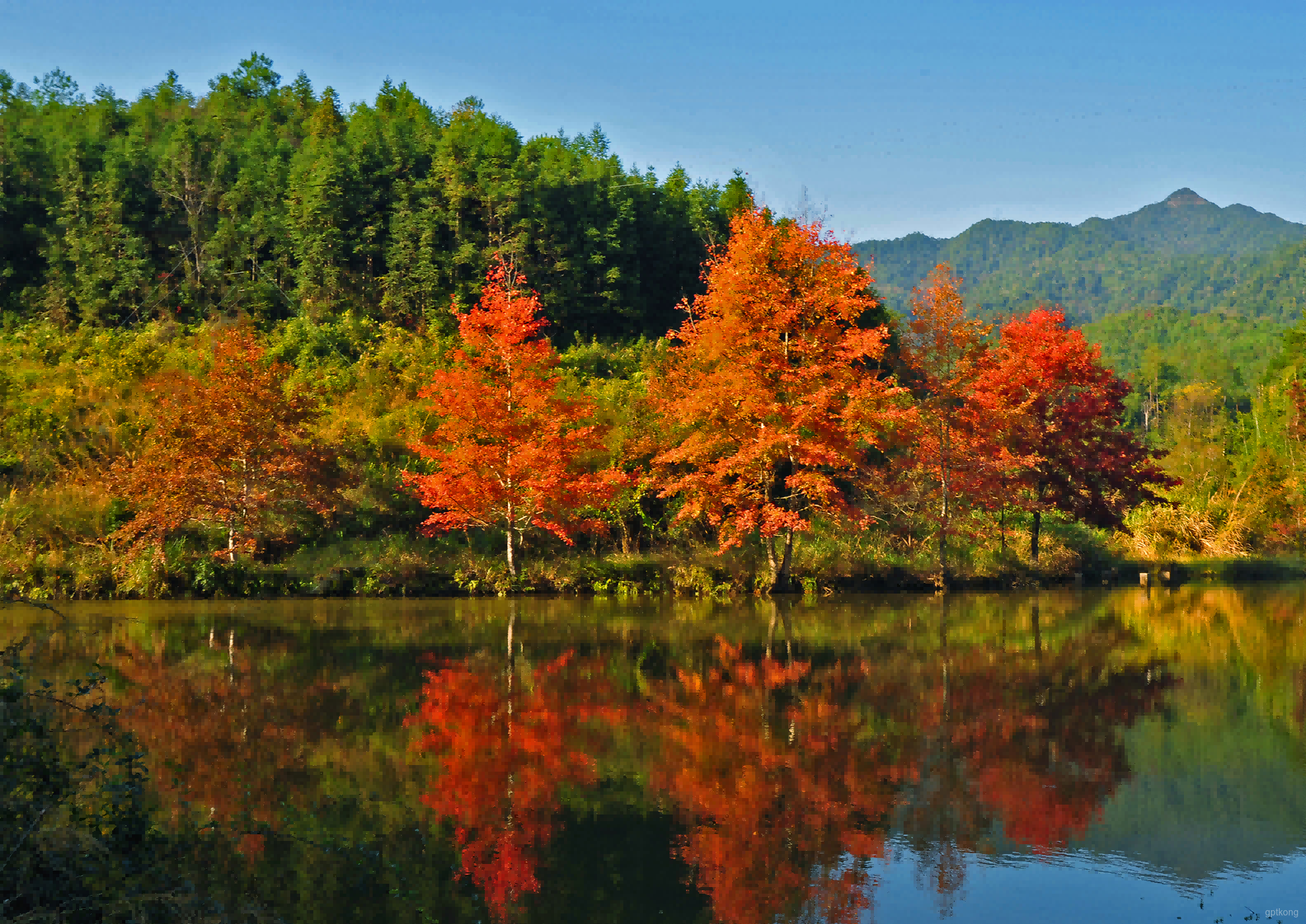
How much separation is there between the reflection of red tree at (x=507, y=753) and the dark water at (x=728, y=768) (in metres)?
0.04

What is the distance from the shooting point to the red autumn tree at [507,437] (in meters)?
26.6

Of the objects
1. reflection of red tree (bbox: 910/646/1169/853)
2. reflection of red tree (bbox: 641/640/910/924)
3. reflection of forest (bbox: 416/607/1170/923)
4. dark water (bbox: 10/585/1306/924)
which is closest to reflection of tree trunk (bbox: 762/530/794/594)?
dark water (bbox: 10/585/1306/924)

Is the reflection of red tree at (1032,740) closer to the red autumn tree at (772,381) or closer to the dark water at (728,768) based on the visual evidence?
the dark water at (728,768)

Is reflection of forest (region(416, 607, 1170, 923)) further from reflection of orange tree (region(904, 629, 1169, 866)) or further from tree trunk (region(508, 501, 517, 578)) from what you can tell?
tree trunk (region(508, 501, 517, 578))

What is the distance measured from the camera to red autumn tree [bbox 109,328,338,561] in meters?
25.4

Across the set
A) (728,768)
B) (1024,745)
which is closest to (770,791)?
(728,768)

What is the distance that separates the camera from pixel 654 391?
29703 mm

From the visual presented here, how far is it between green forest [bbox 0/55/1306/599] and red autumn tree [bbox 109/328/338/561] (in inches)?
4.1

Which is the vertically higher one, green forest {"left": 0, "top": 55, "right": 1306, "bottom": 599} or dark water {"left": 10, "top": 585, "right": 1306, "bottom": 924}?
green forest {"left": 0, "top": 55, "right": 1306, "bottom": 599}

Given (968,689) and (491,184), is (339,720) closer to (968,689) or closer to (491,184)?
(968,689)

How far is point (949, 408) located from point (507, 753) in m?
21.3

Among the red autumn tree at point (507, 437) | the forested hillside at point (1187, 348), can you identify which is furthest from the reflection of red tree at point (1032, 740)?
the forested hillside at point (1187, 348)

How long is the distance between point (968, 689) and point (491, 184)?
110 feet

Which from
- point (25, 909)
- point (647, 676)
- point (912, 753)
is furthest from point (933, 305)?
point (25, 909)
